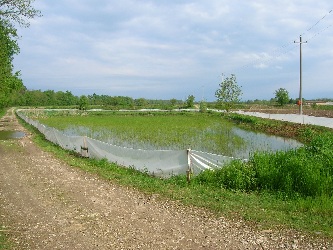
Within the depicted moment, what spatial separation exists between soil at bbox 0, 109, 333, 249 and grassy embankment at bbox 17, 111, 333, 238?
323 mm

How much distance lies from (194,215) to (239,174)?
6.32 ft

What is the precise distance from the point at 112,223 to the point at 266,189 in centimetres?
366

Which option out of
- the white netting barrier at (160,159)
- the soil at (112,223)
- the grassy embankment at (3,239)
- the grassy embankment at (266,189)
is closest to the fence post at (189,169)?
the white netting barrier at (160,159)

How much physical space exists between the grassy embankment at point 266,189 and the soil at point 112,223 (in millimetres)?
323

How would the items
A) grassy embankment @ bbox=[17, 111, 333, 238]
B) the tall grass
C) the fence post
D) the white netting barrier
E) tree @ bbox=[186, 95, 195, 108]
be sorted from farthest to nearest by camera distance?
tree @ bbox=[186, 95, 195, 108], the white netting barrier, the fence post, the tall grass, grassy embankment @ bbox=[17, 111, 333, 238]

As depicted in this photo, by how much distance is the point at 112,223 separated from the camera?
4.39 metres

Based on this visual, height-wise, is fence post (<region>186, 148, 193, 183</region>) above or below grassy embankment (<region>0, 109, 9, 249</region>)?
above

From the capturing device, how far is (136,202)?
17.7 ft

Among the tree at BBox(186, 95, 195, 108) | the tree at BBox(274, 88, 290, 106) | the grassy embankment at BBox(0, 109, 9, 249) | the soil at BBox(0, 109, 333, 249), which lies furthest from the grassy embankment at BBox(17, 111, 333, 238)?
the tree at BBox(186, 95, 195, 108)

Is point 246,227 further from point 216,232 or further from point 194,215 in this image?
point 194,215

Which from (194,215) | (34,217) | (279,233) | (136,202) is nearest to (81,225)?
(34,217)

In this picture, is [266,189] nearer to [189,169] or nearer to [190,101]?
[189,169]

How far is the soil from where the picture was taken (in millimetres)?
3707

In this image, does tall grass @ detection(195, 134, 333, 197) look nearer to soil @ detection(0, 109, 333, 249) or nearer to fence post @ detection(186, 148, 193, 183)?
fence post @ detection(186, 148, 193, 183)
